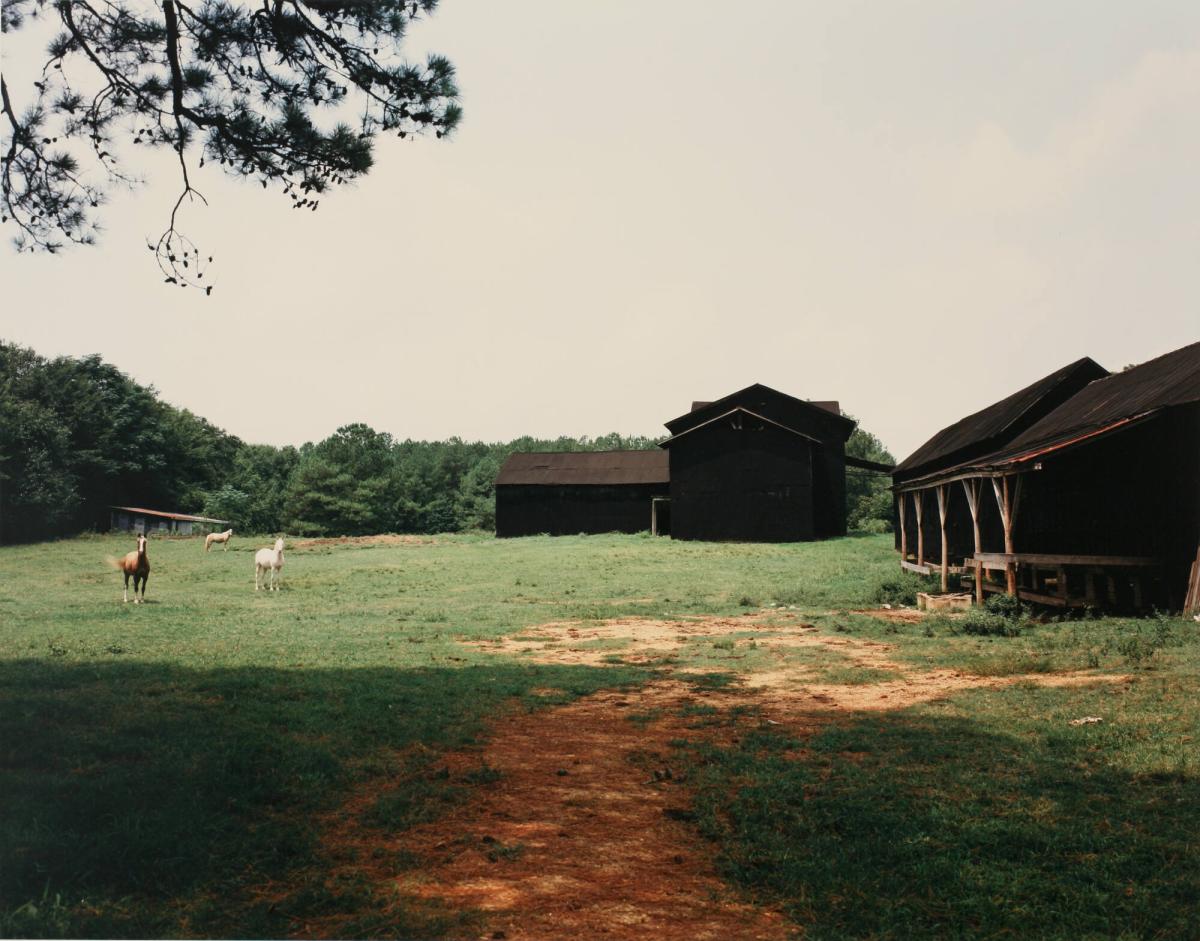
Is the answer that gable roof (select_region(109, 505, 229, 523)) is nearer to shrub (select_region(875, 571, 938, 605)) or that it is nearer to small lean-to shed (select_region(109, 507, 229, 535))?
small lean-to shed (select_region(109, 507, 229, 535))

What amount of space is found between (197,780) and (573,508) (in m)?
43.9

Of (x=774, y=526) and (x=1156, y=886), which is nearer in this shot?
(x=1156, y=886)

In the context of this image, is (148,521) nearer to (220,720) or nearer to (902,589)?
(902,589)

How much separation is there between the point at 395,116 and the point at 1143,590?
691 inches

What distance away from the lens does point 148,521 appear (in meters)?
56.8

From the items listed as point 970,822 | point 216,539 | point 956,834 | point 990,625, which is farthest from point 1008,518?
point 216,539

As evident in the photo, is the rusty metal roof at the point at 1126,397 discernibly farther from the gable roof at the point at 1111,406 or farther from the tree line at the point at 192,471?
the tree line at the point at 192,471

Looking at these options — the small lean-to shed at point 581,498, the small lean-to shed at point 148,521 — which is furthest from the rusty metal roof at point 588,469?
the small lean-to shed at point 148,521

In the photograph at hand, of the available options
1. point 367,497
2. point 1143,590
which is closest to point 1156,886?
point 1143,590

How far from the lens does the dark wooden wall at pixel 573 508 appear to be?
49594 mm

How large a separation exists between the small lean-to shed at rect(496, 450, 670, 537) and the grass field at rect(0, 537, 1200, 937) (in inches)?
1289

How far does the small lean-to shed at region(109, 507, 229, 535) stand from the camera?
55.5 meters

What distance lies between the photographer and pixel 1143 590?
17656mm

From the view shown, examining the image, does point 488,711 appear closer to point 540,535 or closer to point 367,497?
point 540,535
